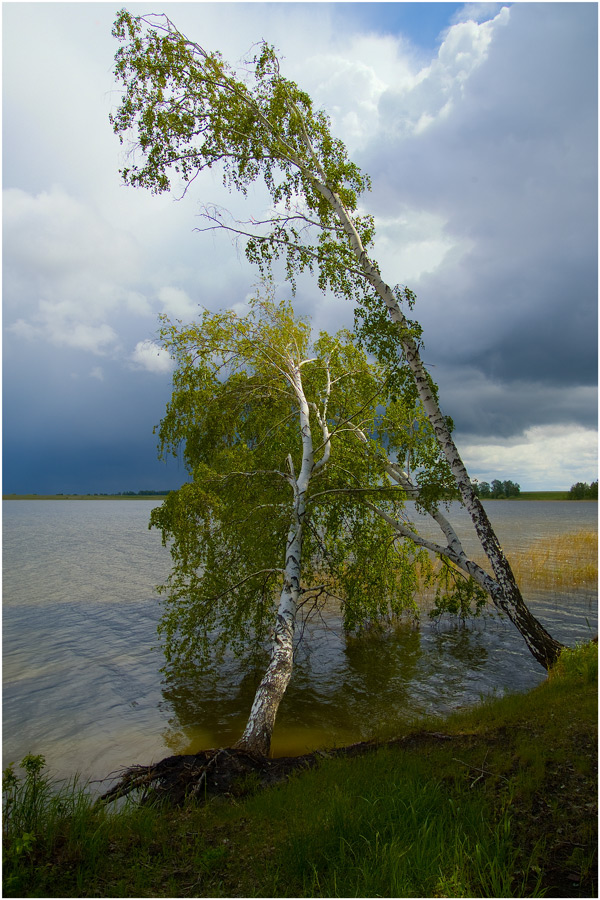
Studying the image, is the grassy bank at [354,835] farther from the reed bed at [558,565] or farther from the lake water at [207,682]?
the reed bed at [558,565]

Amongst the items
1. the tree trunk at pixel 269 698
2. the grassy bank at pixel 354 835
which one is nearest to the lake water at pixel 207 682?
the tree trunk at pixel 269 698

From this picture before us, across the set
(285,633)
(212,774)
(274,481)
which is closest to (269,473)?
(274,481)

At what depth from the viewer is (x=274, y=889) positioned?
15.9 feet

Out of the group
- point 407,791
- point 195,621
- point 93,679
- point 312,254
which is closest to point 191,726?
point 195,621

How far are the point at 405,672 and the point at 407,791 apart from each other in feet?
29.1

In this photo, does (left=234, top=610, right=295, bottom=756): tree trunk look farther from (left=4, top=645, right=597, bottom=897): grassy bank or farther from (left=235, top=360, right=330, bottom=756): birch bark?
(left=4, top=645, right=597, bottom=897): grassy bank

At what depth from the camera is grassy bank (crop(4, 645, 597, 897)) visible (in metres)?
4.82

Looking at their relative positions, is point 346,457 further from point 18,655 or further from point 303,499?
point 18,655

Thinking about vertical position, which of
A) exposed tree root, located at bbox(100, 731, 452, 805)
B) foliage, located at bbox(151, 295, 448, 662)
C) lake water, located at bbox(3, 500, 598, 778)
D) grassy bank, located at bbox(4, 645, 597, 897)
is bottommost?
lake water, located at bbox(3, 500, 598, 778)

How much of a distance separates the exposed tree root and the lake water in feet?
7.10

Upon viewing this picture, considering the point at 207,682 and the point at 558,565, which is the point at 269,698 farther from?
the point at 558,565

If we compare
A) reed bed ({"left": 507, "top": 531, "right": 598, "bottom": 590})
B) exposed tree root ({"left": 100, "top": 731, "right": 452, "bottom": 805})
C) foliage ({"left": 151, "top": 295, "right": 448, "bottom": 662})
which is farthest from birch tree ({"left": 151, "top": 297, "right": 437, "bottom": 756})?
reed bed ({"left": 507, "top": 531, "right": 598, "bottom": 590})

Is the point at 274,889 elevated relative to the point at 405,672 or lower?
elevated

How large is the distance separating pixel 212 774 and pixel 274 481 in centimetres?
799
